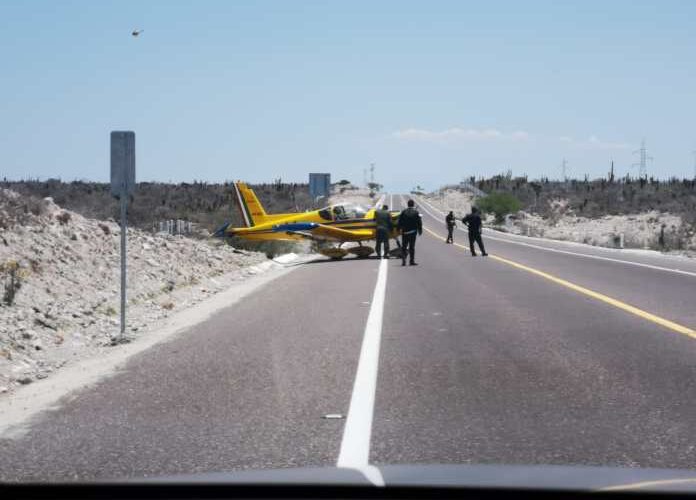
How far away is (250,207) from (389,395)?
28.7 m

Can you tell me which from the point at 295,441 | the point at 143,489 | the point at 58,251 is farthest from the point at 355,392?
the point at 58,251

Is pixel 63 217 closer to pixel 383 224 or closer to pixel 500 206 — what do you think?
pixel 383 224

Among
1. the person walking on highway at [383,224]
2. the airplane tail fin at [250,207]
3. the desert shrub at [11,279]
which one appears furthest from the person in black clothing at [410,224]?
the desert shrub at [11,279]

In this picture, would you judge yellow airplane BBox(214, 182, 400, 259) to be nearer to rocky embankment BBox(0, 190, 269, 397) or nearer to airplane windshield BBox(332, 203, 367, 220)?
airplane windshield BBox(332, 203, 367, 220)

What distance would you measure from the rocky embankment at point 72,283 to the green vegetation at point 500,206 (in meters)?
64.3

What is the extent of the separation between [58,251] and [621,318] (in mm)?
10955

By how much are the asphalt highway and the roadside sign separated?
85.5 inches

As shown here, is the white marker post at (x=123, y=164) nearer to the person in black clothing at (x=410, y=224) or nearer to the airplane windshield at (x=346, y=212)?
the person in black clothing at (x=410, y=224)

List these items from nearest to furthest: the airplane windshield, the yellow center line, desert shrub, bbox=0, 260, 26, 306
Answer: the yellow center line < desert shrub, bbox=0, 260, 26, 306 < the airplane windshield

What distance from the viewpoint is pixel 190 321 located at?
533 inches

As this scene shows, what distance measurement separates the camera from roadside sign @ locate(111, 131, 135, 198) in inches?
472

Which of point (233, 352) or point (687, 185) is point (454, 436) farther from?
point (687, 185)

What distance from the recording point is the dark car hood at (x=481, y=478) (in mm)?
3195

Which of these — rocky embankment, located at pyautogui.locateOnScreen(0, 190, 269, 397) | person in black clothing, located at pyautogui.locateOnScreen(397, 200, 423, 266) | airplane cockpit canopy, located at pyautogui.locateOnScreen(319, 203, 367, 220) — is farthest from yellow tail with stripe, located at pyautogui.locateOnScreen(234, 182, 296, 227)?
person in black clothing, located at pyautogui.locateOnScreen(397, 200, 423, 266)
